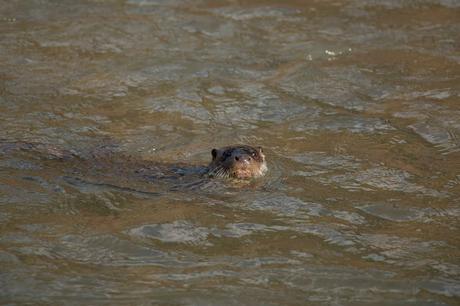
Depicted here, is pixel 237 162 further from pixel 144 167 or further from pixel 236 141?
pixel 236 141

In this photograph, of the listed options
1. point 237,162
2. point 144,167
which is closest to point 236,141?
point 237,162

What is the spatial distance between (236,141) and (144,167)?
993 mm

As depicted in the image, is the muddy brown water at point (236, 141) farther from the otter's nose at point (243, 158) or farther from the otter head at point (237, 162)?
the otter's nose at point (243, 158)

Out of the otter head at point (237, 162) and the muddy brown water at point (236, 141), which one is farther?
the otter head at point (237, 162)

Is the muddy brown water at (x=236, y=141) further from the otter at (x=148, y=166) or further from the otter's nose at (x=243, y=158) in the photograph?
the otter's nose at (x=243, y=158)

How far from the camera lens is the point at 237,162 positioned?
6.31 metres

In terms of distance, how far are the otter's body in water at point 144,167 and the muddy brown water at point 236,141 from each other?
4cm

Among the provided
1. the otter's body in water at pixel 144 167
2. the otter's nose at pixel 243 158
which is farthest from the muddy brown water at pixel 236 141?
the otter's nose at pixel 243 158

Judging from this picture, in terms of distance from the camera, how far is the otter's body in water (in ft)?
20.6

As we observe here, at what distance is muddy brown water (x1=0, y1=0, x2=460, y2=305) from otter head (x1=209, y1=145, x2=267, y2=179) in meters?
0.09

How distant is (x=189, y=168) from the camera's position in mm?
6477

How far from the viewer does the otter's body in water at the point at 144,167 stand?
6.27m

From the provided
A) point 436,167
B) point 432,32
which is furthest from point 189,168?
point 432,32

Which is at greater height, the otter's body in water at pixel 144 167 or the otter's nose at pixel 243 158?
the otter's nose at pixel 243 158
